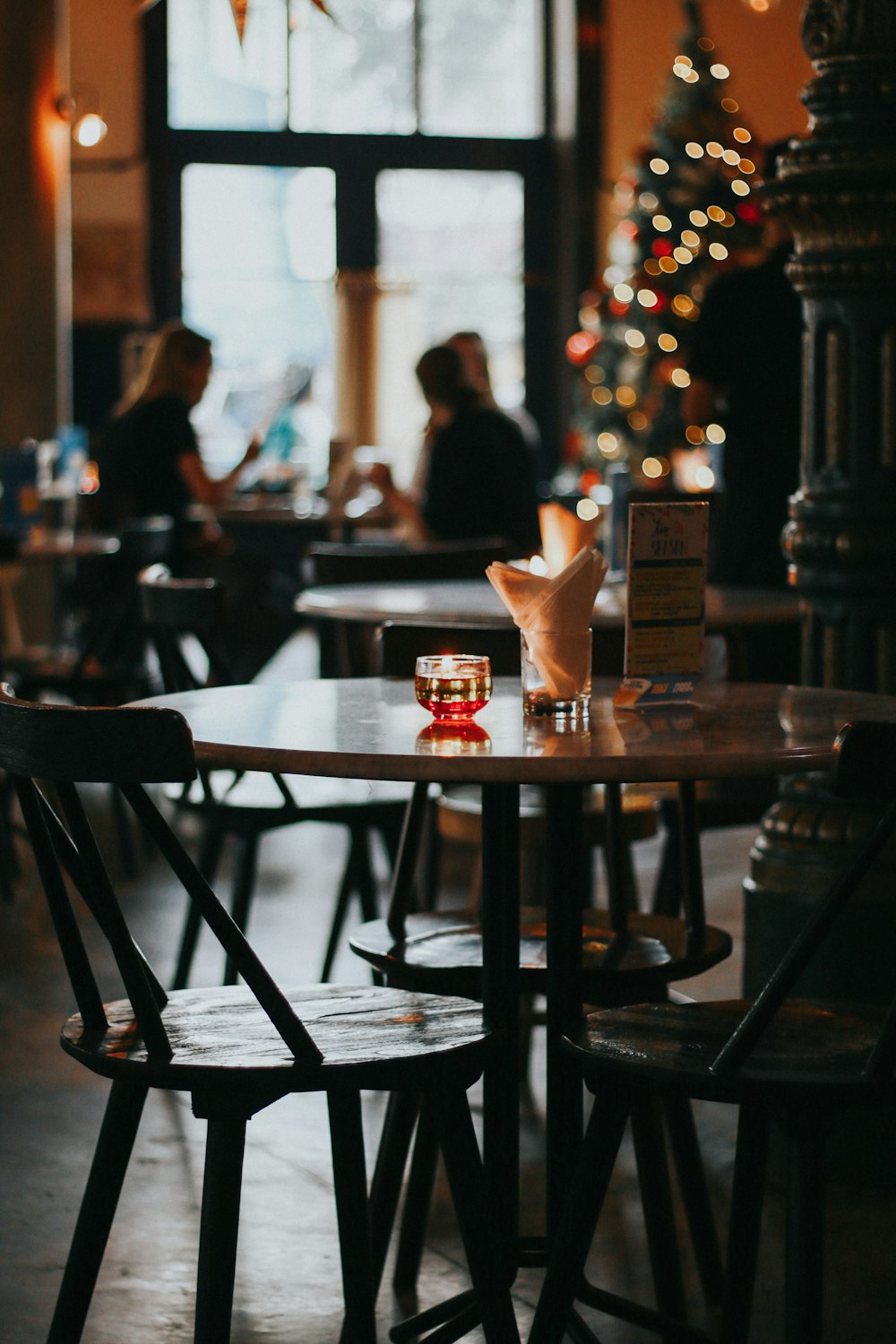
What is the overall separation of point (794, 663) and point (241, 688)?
6.09 ft

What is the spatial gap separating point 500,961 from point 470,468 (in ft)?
10.1

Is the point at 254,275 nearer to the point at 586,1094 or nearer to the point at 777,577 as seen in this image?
the point at 777,577

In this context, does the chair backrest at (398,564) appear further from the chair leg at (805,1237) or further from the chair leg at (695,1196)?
the chair leg at (805,1237)

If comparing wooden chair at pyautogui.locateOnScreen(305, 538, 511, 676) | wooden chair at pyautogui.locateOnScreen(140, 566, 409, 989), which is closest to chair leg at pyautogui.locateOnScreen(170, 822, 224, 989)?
wooden chair at pyautogui.locateOnScreen(140, 566, 409, 989)

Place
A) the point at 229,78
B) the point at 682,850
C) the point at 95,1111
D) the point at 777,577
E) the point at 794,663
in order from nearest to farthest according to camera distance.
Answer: the point at 682,850
the point at 95,1111
the point at 794,663
the point at 777,577
the point at 229,78

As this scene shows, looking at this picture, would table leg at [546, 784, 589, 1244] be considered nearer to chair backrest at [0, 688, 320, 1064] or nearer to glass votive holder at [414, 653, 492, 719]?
glass votive holder at [414, 653, 492, 719]

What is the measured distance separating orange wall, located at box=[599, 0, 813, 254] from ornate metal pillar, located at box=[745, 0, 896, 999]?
9209 millimetres

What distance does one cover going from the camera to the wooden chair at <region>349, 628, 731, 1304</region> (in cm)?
217

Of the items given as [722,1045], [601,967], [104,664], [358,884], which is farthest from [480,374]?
[722,1045]

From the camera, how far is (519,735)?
1882mm

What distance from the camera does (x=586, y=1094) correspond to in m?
3.14

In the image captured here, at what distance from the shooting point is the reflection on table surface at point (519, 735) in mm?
1698

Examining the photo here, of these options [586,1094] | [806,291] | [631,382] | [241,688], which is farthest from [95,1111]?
[631,382]

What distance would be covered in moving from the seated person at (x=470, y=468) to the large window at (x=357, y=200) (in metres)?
7.09
